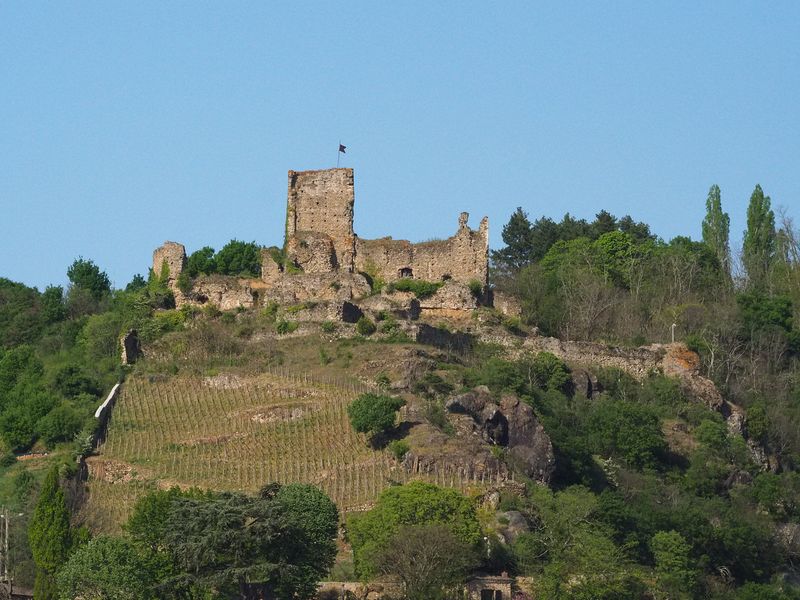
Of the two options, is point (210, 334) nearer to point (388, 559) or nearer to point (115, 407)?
point (115, 407)

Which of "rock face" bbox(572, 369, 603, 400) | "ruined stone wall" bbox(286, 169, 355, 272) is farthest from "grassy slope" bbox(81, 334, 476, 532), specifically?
"ruined stone wall" bbox(286, 169, 355, 272)

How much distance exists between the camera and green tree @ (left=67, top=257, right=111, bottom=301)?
8806 cm

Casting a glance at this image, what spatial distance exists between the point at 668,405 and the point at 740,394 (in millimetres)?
4145

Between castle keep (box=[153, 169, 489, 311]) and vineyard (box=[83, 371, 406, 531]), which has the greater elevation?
castle keep (box=[153, 169, 489, 311])

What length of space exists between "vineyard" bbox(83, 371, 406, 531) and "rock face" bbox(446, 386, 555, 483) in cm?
340

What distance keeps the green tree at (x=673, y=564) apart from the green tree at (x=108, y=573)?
46.1ft

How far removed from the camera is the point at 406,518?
5528cm

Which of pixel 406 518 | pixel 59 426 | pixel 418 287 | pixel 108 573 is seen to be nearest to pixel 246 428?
pixel 59 426

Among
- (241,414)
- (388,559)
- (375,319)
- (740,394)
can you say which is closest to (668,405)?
(740,394)

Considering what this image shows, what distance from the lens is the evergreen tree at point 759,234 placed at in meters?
91.6

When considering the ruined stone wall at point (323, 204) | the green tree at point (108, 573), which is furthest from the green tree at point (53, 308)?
the green tree at point (108, 573)

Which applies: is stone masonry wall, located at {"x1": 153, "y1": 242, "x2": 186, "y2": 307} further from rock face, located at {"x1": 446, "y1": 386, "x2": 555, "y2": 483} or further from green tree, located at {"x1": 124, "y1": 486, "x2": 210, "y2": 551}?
green tree, located at {"x1": 124, "y1": 486, "x2": 210, "y2": 551}

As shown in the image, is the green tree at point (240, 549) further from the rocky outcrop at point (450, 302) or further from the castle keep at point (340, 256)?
the rocky outcrop at point (450, 302)

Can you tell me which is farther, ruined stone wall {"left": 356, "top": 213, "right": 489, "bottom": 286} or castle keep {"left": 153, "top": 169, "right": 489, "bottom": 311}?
ruined stone wall {"left": 356, "top": 213, "right": 489, "bottom": 286}
